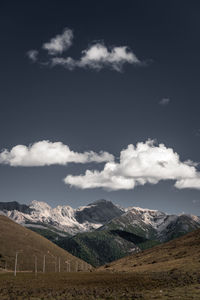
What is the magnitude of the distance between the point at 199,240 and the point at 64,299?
14767cm

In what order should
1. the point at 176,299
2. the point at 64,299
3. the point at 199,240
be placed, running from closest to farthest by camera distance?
the point at 176,299
the point at 64,299
the point at 199,240

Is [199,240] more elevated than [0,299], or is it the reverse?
[199,240]

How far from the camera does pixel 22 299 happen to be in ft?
133

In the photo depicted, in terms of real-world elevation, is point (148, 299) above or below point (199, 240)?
below

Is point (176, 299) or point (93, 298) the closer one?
point (176, 299)

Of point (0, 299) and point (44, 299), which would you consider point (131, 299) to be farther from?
point (0, 299)

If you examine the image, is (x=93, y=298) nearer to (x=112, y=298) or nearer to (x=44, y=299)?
(x=112, y=298)

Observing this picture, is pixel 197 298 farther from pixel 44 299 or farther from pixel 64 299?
pixel 44 299

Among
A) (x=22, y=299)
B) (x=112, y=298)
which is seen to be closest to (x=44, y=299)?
(x=22, y=299)

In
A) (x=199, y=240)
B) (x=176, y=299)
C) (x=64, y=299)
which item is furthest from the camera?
(x=199, y=240)

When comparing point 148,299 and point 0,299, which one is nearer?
point 148,299

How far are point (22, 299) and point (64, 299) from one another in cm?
588

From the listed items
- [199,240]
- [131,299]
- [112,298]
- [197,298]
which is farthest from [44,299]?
[199,240]

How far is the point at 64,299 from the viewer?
3938 centimetres
